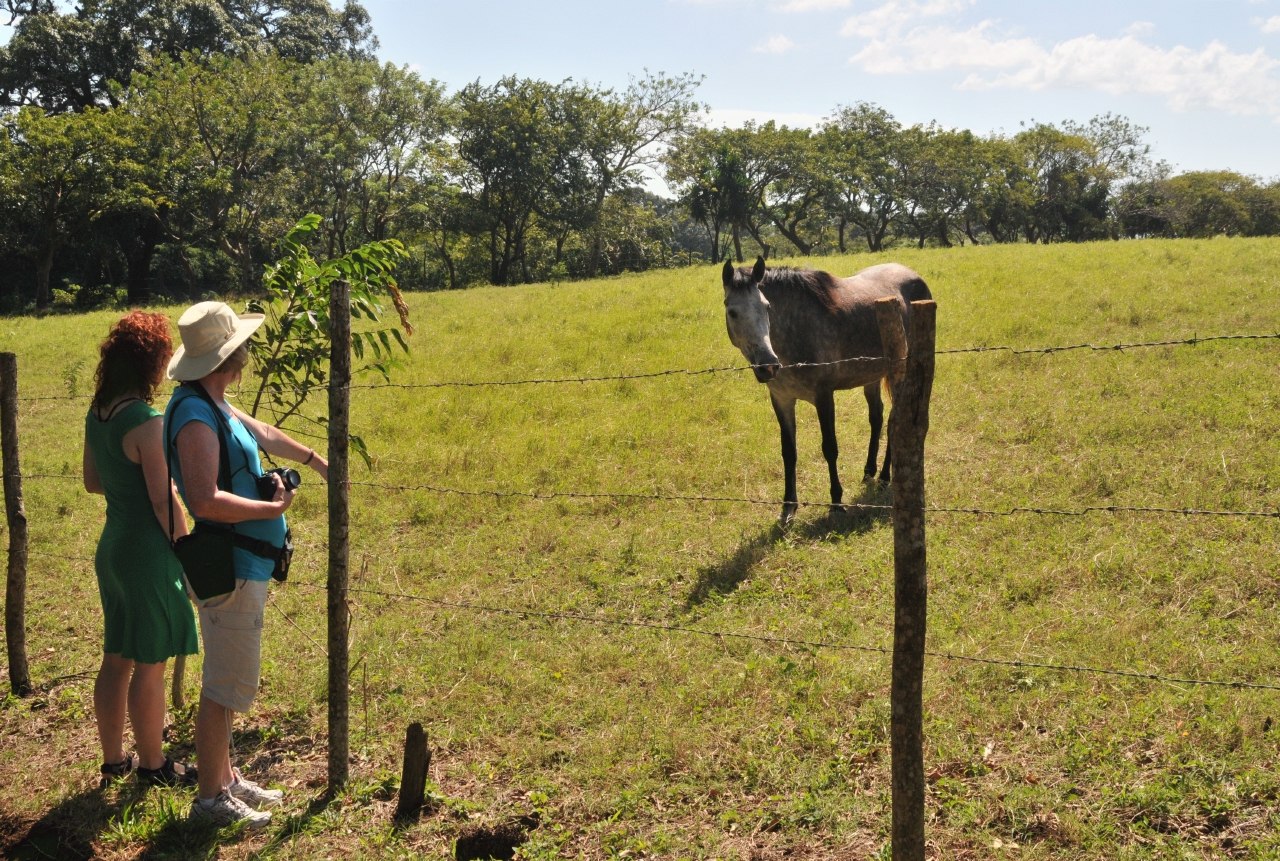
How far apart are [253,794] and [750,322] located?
16.1 feet

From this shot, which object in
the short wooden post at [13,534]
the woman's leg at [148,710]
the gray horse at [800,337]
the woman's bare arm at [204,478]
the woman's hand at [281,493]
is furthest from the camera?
the gray horse at [800,337]

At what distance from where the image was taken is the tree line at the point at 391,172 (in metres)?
29.8

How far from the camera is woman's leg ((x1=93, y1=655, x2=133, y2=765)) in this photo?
12.7 ft

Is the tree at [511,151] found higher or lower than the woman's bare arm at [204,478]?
higher

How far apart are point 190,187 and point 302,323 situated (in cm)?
2986

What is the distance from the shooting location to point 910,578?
2.86m

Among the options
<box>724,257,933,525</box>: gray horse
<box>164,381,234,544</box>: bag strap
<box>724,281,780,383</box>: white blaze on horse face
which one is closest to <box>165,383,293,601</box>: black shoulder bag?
<box>164,381,234,544</box>: bag strap

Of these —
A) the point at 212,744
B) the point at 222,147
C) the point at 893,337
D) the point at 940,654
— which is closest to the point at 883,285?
the point at 940,654

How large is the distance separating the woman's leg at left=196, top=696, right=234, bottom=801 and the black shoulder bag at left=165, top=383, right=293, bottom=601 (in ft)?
1.69

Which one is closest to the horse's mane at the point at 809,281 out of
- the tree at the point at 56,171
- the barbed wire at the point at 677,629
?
the barbed wire at the point at 677,629

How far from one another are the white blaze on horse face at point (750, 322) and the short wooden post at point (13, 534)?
16.2 feet

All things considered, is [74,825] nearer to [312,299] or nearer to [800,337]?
[312,299]

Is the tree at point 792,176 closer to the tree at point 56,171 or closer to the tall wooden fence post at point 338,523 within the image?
the tree at point 56,171

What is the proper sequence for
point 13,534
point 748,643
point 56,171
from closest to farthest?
point 13,534 → point 748,643 → point 56,171
